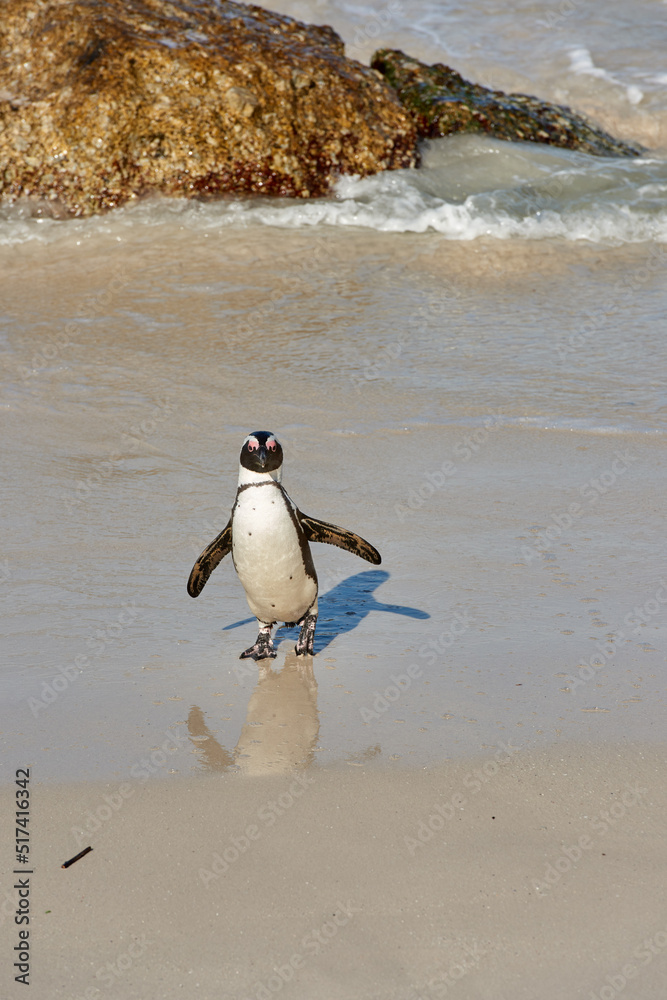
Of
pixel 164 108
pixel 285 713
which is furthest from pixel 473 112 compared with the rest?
pixel 285 713

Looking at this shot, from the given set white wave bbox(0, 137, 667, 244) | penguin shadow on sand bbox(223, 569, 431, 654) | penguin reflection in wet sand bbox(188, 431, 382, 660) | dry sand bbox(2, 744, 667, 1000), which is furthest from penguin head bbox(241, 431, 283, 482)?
white wave bbox(0, 137, 667, 244)

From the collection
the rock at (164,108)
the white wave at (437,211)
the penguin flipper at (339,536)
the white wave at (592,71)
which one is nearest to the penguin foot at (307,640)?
the penguin flipper at (339,536)

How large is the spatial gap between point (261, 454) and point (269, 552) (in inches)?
13.6

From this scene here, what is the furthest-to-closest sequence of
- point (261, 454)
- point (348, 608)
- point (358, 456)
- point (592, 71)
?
1. point (592, 71)
2. point (358, 456)
3. point (348, 608)
4. point (261, 454)

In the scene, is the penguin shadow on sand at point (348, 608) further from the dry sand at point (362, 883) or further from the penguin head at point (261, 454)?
the dry sand at point (362, 883)

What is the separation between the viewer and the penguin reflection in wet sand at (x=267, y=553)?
3.52 metres

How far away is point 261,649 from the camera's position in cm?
356

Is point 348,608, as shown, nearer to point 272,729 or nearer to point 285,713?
point 285,713

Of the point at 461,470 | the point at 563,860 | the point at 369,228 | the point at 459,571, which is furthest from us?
the point at 369,228

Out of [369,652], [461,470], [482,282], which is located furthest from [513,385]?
[369,652]

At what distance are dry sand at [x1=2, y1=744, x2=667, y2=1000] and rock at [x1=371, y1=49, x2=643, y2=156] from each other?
377 inches

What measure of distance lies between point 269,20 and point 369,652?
8797 mm

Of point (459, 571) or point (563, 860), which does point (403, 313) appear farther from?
point (563, 860)

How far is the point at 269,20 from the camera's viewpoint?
412 inches
